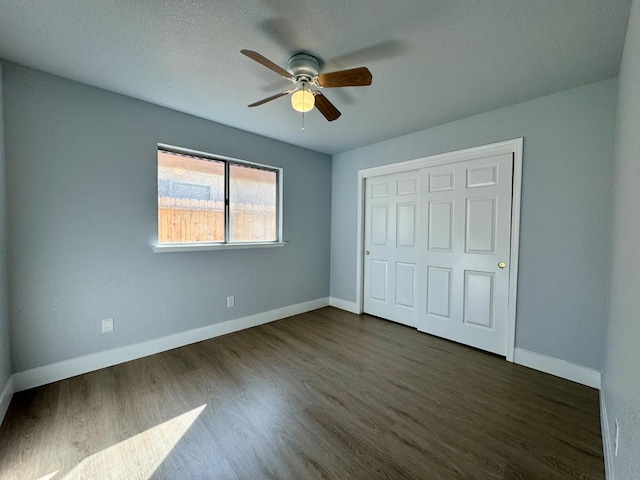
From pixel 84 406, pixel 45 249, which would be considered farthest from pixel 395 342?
pixel 45 249

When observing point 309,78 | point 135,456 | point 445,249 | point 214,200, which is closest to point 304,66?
point 309,78

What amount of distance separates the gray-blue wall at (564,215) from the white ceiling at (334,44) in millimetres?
197

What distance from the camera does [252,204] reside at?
340 cm

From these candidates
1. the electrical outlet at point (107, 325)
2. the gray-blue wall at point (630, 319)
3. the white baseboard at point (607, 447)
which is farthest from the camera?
the electrical outlet at point (107, 325)

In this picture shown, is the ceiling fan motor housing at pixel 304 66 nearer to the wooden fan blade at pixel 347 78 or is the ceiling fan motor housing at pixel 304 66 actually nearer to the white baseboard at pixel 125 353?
the wooden fan blade at pixel 347 78

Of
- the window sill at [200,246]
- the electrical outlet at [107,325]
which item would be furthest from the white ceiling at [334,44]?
the electrical outlet at [107,325]

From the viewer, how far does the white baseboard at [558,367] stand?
7.02 ft

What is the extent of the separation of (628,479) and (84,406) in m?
2.96

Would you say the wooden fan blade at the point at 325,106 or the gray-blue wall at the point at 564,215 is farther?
the gray-blue wall at the point at 564,215

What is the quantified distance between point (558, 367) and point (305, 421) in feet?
7.40

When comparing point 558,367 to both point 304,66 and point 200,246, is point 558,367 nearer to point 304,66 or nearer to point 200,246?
point 304,66

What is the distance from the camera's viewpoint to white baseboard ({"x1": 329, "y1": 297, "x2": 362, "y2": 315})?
3.97 metres

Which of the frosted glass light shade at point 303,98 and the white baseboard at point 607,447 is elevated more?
the frosted glass light shade at point 303,98

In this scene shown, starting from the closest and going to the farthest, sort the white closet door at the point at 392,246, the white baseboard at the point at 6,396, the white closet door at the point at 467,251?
the white baseboard at the point at 6,396
the white closet door at the point at 467,251
the white closet door at the point at 392,246
